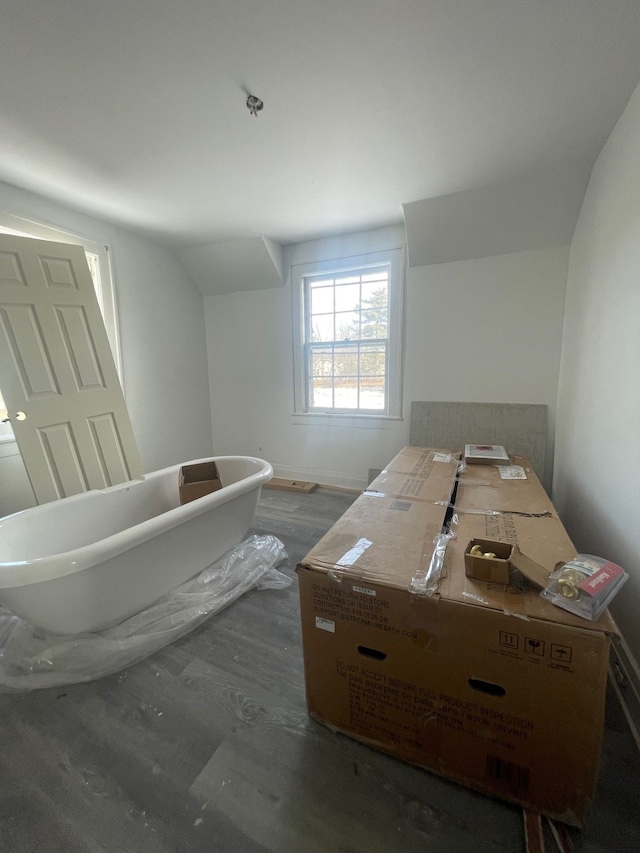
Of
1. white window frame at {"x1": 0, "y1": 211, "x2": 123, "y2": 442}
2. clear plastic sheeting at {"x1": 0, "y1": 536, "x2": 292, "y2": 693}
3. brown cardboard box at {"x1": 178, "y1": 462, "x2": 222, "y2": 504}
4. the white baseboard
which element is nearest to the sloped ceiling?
white window frame at {"x1": 0, "y1": 211, "x2": 123, "y2": 442}

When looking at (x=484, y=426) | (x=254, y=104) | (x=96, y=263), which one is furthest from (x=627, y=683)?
(x=96, y=263)

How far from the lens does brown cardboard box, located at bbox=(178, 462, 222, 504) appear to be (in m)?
2.29

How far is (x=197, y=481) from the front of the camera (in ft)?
7.80

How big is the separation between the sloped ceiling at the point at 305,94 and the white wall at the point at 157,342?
56 cm

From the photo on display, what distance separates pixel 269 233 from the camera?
2.99m

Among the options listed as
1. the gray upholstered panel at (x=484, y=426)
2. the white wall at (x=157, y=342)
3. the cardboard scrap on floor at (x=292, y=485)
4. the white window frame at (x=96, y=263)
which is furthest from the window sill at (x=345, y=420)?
the white window frame at (x=96, y=263)

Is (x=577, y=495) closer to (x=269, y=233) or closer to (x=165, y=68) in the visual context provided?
(x=165, y=68)

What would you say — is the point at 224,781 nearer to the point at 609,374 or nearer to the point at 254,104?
the point at 609,374

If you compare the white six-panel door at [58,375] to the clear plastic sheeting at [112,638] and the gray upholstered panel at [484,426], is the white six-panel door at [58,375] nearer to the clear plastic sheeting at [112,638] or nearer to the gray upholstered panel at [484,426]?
the clear plastic sheeting at [112,638]

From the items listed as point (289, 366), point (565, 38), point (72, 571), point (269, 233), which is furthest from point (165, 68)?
point (289, 366)

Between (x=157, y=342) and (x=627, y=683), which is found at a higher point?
(x=157, y=342)

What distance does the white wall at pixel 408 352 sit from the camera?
2.56 meters

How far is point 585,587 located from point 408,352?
7.91ft

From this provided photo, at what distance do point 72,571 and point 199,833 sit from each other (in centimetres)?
87
